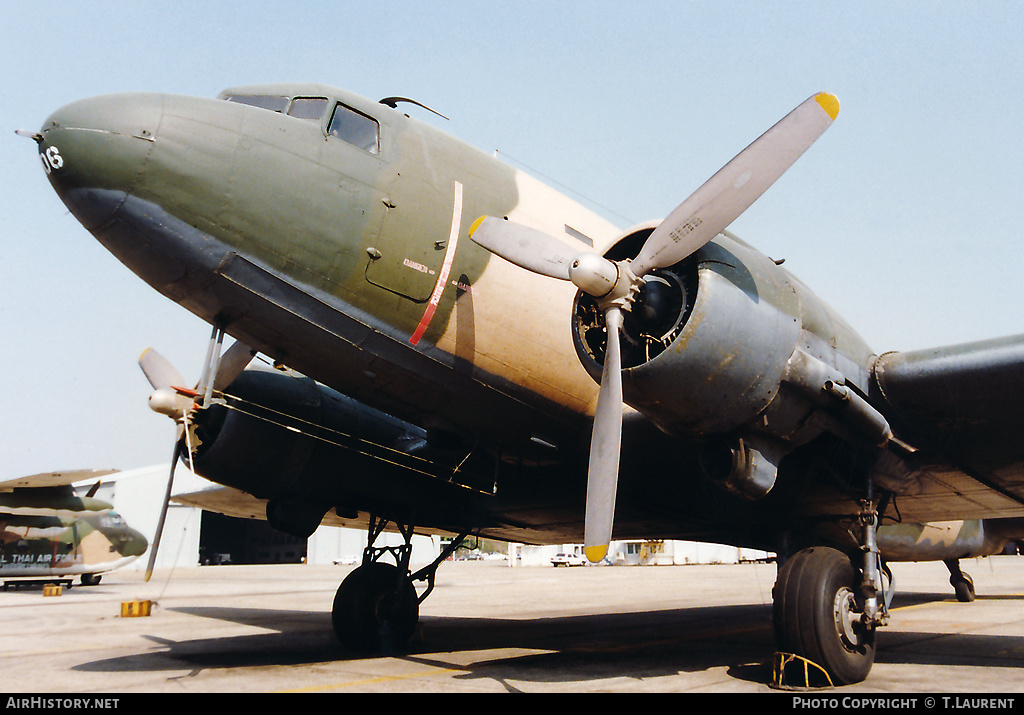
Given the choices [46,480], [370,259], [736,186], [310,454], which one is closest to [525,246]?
[370,259]

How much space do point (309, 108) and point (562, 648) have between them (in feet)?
27.0

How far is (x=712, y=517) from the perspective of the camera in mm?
10508

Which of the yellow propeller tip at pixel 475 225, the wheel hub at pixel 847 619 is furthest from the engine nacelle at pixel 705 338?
the wheel hub at pixel 847 619

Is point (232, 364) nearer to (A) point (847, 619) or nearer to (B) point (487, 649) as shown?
(B) point (487, 649)

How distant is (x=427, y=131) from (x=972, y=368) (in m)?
6.34

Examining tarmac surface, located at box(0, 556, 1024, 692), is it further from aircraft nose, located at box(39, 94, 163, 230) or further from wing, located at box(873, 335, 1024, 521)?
aircraft nose, located at box(39, 94, 163, 230)

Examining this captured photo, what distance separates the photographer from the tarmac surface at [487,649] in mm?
7793

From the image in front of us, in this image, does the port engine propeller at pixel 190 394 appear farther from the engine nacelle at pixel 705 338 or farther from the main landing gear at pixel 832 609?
the main landing gear at pixel 832 609

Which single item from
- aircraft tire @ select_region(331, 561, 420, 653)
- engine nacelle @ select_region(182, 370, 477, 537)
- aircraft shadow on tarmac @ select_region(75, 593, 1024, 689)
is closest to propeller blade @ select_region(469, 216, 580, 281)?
engine nacelle @ select_region(182, 370, 477, 537)

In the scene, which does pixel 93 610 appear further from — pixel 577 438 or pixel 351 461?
pixel 577 438

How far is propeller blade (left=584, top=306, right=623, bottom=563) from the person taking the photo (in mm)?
7004

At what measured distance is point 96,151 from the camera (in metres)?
6.48

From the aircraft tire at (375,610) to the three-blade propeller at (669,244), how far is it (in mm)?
5330
